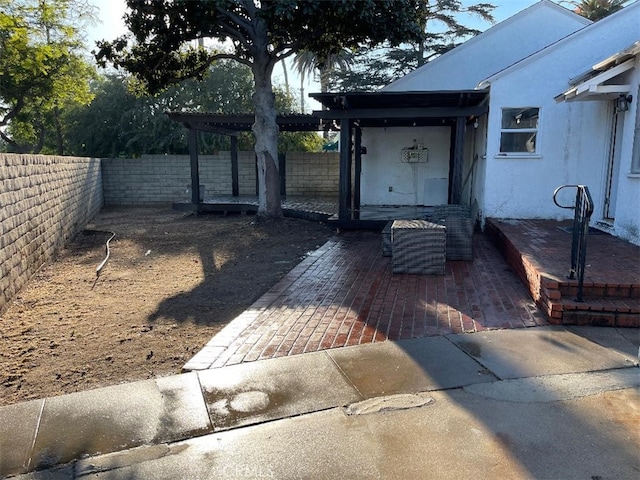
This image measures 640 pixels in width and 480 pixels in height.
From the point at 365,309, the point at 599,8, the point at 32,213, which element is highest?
the point at 599,8

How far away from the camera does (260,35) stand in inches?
430

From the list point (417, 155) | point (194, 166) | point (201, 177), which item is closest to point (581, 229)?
point (417, 155)

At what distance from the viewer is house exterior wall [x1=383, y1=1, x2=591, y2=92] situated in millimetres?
12188

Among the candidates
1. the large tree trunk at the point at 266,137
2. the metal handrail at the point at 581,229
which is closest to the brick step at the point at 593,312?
the metal handrail at the point at 581,229

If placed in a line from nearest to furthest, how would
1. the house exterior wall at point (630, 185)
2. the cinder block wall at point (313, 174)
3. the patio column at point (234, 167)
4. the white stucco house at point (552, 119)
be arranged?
the house exterior wall at point (630, 185)
the white stucco house at point (552, 119)
the patio column at point (234, 167)
the cinder block wall at point (313, 174)

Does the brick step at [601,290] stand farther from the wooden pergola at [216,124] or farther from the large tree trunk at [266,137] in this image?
the wooden pergola at [216,124]

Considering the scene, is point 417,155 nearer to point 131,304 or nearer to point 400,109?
point 400,109

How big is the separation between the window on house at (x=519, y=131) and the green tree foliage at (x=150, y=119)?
1392cm

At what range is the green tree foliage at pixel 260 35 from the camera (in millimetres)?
9234

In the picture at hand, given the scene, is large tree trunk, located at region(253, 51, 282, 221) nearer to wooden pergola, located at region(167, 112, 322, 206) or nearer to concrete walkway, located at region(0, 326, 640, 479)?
wooden pergola, located at region(167, 112, 322, 206)

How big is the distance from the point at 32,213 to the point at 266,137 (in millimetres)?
5937

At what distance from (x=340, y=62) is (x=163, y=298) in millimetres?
26371

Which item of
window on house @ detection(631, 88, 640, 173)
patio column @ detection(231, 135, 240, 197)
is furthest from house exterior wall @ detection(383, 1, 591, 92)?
patio column @ detection(231, 135, 240, 197)

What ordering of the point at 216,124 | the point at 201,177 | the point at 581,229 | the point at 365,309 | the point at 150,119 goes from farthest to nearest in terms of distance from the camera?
the point at 150,119
the point at 201,177
the point at 216,124
the point at 365,309
the point at 581,229
